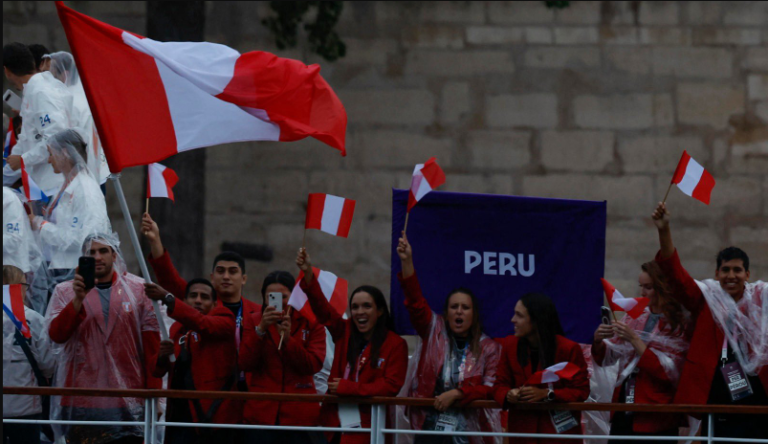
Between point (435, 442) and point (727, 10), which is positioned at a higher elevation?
point (727, 10)

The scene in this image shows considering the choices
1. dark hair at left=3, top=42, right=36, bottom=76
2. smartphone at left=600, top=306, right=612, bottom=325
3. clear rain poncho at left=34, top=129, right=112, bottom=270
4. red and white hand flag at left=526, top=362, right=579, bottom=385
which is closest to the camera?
red and white hand flag at left=526, top=362, right=579, bottom=385

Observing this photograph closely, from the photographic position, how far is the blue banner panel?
7.47 m

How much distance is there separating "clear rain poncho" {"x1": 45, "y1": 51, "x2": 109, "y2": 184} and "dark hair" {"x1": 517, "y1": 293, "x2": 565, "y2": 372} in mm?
3290

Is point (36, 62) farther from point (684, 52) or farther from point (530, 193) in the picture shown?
point (684, 52)

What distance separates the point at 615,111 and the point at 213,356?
593 centimetres

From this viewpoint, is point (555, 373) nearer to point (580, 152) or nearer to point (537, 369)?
point (537, 369)

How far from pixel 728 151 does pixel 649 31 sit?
53.8 inches

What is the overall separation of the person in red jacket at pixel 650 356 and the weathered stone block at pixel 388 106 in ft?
16.5

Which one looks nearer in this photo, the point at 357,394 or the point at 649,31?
the point at 357,394

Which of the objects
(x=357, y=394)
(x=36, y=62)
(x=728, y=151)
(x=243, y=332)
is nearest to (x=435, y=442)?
(x=357, y=394)

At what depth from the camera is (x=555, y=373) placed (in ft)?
21.8

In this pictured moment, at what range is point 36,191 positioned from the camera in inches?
323

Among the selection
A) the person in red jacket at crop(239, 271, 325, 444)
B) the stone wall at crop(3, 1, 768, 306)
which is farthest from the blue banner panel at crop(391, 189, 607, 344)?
the stone wall at crop(3, 1, 768, 306)

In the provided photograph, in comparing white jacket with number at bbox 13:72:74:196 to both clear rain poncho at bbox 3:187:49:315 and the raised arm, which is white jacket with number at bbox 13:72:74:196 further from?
the raised arm
